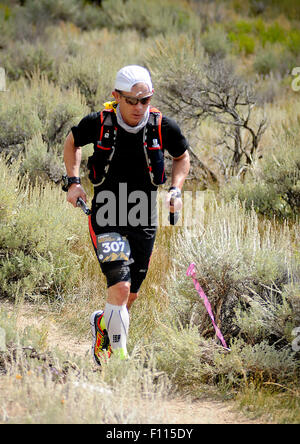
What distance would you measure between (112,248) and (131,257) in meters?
0.28

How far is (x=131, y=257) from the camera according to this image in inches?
164

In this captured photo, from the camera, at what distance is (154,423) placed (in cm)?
310

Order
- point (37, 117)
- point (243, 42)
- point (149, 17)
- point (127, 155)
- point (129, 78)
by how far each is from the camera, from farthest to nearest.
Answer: point (149, 17) < point (243, 42) < point (37, 117) < point (127, 155) < point (129, 78)

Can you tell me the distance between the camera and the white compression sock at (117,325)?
3961mm

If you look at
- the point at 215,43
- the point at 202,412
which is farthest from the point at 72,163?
the point at 215,43

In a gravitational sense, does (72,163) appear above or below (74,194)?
above

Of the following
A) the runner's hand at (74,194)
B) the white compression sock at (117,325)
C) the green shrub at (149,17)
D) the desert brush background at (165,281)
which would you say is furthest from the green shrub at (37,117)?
the green shrub at (149,17)

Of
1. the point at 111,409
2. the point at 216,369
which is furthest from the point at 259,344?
the point at 111,409

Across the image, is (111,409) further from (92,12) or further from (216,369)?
(92,12)

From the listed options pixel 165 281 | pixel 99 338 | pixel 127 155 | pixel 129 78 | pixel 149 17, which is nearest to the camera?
pixel 129 78

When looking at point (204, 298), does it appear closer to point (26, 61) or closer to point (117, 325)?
point (117, 325)

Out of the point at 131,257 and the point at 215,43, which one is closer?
the point at 131,257

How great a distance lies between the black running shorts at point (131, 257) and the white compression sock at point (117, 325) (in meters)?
0.18

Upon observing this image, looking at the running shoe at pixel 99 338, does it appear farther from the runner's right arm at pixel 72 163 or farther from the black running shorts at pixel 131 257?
the runner's right arm at pixel 72 163
